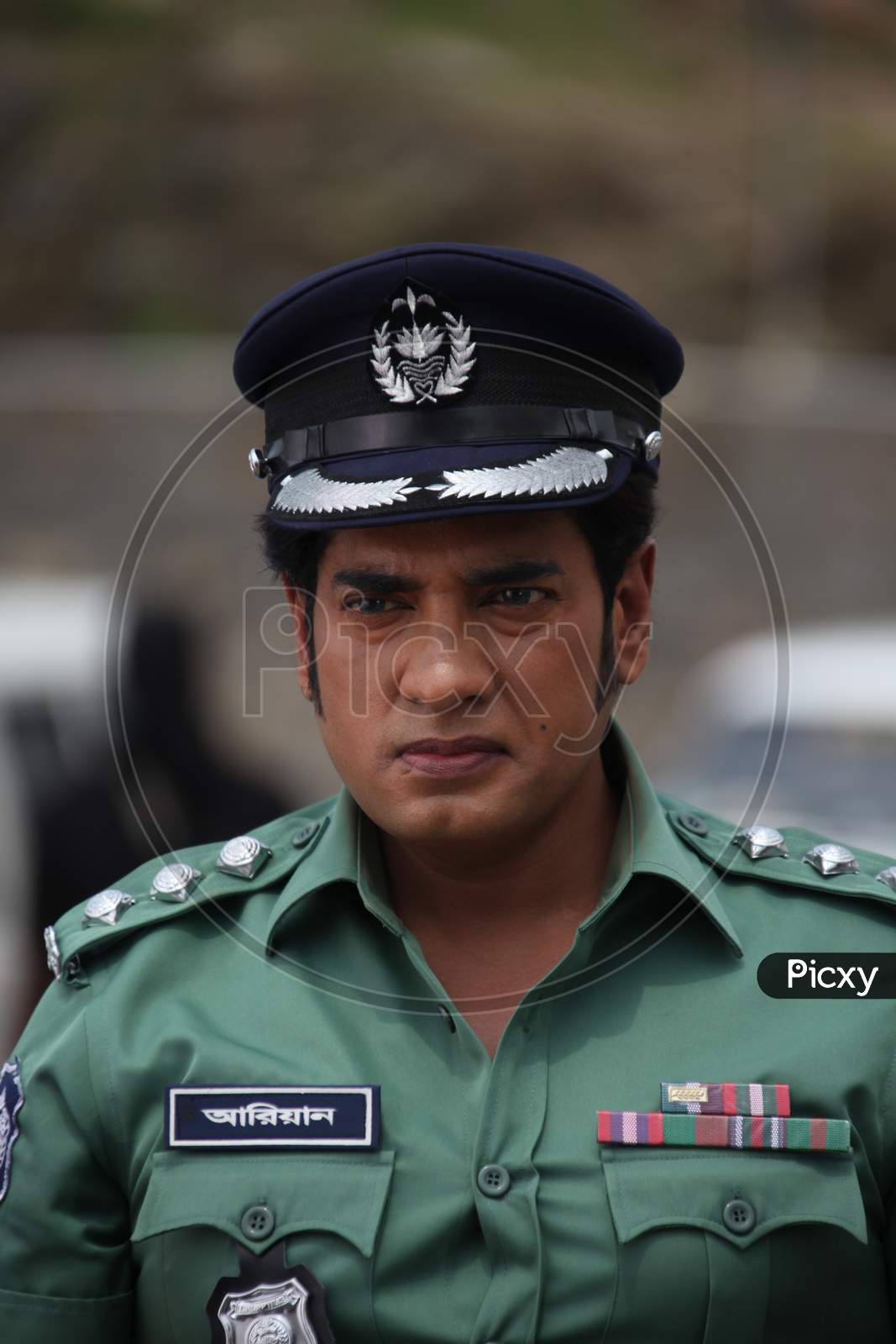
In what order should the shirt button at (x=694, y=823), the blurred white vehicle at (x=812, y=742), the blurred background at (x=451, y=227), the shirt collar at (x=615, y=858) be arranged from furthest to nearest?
the blurred background at (x=451, y=227)
the blurred white vehicle at (x=812, y=742)
the shirt button at (x=694, y=823)
the shirt collar at (x=615, y=858)

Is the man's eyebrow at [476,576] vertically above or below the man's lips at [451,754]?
above

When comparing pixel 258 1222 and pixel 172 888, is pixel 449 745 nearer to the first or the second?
pixel 172 888

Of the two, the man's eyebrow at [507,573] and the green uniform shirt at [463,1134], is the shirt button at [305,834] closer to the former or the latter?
the green uniform shirt at [463,1134]

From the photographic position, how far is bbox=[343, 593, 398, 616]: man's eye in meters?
2.19

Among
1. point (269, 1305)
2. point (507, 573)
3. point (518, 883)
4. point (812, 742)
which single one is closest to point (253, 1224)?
point (269, 1305)

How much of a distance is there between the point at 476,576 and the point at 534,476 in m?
0.16

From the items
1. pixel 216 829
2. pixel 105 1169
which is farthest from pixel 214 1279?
pixel 216 829

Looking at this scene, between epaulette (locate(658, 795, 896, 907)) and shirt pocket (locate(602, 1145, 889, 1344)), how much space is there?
0.43 m

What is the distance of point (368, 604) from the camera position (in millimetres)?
2205

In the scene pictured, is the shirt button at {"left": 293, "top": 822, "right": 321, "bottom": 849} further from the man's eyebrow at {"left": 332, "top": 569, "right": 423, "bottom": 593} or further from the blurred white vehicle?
the blurred white vehicle

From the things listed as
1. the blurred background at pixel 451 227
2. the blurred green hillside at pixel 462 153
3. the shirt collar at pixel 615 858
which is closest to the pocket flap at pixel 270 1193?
the shirt collar at pixel 615 858

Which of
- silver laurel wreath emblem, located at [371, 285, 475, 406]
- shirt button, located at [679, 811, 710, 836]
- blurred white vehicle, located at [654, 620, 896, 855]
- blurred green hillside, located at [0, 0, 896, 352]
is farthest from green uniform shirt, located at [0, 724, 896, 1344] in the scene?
blurred green hillside, located at [0, 0, 896, 352]

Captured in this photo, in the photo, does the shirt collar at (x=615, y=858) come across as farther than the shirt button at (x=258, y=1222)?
Yes

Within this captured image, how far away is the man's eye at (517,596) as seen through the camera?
2.16 metres
